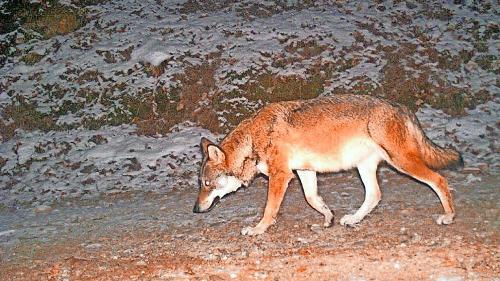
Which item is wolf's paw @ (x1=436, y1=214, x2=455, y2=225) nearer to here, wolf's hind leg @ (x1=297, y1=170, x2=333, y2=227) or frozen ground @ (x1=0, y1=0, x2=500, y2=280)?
frozen ground @ (x1=0, y1=0, x2=500, y2=280)

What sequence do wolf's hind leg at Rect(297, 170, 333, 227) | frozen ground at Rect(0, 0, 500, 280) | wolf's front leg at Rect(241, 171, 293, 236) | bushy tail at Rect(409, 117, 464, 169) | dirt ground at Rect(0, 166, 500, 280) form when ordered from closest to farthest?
dirt ground at Rect(0, 166, 500, 280) < frozen ground at Rect(0, 0, 500, 280) < bushy tail at Rect(409, 117, 464, 169) < wolf's front leg at Rect(241, 171, 293, 236) < wolf's hind leg at Rect(297, 170, 333, 227)

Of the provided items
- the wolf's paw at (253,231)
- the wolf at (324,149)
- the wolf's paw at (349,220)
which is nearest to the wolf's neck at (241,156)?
the wolf at (324,149)

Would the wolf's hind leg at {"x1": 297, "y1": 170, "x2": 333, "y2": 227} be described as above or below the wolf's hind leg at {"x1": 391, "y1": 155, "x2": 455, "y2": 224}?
below

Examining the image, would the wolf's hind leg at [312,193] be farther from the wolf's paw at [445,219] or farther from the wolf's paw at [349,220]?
the wolf's paw at [445,219]

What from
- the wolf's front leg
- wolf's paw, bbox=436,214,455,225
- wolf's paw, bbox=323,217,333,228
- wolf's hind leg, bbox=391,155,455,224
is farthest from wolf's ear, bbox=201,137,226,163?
wolf's paw, bbox=436,214,455,225

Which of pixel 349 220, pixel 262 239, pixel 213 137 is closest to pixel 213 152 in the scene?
pixel 262 239

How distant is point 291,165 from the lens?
6.92 m

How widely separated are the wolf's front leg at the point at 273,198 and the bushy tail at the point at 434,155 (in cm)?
169

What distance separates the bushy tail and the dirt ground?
688 mm

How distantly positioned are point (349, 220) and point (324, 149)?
1.03 m

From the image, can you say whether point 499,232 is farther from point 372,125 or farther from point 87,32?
point 87,32

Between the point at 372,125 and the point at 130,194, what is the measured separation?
15.8 ft

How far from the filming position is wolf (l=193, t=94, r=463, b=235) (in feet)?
21.5

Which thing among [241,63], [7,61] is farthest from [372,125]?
[7,61]
